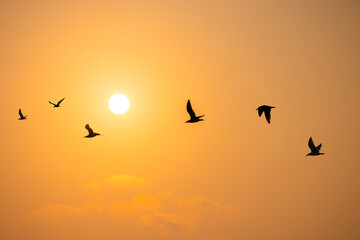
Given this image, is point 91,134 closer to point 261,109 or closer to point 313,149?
point 261,109

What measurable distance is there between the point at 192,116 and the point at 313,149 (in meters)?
15.7

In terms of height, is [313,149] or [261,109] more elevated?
[261,109]

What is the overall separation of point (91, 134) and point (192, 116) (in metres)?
16.3

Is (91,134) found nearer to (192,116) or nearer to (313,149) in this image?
(192,116)

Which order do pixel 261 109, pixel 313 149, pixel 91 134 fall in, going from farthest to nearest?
pixel 91 134 < pixel 313 149 < pixel 261 109

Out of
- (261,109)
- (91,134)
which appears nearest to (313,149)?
(261,109)

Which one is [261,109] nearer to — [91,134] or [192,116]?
[192,116]

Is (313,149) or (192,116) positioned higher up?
(192,116)

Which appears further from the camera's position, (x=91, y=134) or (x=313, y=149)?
(x=91, y=134)

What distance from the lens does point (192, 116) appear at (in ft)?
156

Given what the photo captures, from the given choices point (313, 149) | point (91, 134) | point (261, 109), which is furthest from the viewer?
point (91, 134)

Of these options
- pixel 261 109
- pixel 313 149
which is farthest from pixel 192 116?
pixel 313 149

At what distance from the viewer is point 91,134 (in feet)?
187
